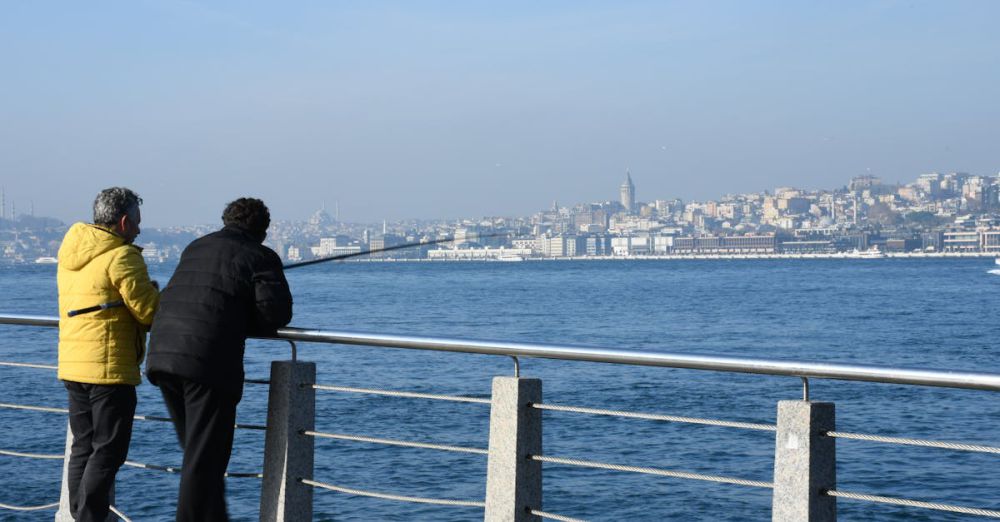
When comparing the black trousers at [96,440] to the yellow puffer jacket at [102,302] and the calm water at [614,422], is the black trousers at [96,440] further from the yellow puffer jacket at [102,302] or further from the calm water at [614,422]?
the calm water at [614,422]

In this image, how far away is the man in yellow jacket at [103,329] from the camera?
4246 mm

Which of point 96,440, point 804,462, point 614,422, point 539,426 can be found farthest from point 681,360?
point 614,422

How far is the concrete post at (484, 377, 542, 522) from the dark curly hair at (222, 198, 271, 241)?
1092 millimetres

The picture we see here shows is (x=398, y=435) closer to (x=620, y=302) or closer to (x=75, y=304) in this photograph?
(x=75, y=304)

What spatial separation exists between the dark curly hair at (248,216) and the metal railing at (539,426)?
37cm

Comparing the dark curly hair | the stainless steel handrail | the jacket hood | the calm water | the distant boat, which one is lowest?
the calm water

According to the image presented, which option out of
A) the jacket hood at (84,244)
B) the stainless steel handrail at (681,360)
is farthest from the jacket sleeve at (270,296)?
the jacket hood at (84,244)

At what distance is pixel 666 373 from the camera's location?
32875mm

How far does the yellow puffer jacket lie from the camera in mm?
4242

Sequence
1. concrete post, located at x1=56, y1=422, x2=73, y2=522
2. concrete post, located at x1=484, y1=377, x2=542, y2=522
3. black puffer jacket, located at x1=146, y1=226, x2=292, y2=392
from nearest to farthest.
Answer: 1. concrete post, located at x1=484, y1=377, x2=542, y2=522
2. black puffer jacket, located at x1=146, y1=226, x2=292, y2=392
3. concrete post, located at x1=56, y1=422, x2=73, y2=522

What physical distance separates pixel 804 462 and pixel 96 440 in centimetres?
253

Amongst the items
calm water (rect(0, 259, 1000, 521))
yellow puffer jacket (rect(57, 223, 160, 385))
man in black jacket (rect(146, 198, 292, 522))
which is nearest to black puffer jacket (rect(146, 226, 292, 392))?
man in black jacket (rect(146, 198, 292, 522))

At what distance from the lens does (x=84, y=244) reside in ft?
14.0

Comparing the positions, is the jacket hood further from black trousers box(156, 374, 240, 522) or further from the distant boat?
the distant boat
